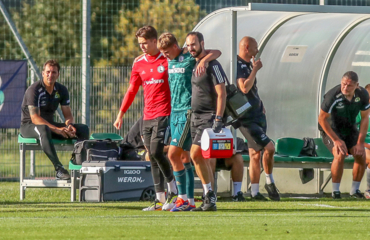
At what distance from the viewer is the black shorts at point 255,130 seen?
33.4 ft

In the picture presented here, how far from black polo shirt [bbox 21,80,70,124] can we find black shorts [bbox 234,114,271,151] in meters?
2.92

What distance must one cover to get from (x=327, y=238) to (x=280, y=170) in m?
6.58

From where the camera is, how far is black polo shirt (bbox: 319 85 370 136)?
10914 mm

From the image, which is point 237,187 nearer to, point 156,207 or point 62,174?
point 156,207

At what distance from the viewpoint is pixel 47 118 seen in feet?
37.9

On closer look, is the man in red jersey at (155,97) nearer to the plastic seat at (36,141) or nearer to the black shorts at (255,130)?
the black shorts at (255,130)

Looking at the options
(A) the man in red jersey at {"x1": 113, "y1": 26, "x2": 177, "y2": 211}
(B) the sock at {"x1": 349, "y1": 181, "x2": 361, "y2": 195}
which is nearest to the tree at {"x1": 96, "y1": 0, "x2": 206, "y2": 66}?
(B) the sock at {"x1": 349, "y1": 181, "x2": 361, "y2": 195}

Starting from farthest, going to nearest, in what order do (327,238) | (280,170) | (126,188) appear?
(280,170), (126,188), (327,238)

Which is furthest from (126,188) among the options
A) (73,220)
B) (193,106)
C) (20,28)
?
(20,28)

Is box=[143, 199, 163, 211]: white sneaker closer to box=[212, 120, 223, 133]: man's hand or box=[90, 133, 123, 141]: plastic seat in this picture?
box=[212, 120, 223, 133]: man's hand

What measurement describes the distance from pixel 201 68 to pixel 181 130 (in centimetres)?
67

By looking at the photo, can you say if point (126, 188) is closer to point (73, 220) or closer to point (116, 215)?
point (116, 215)

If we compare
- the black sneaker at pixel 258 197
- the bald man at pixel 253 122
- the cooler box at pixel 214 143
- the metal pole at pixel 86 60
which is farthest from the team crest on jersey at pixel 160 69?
the metal pole at pixel 86 60

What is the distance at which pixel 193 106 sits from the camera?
8.15 meters
